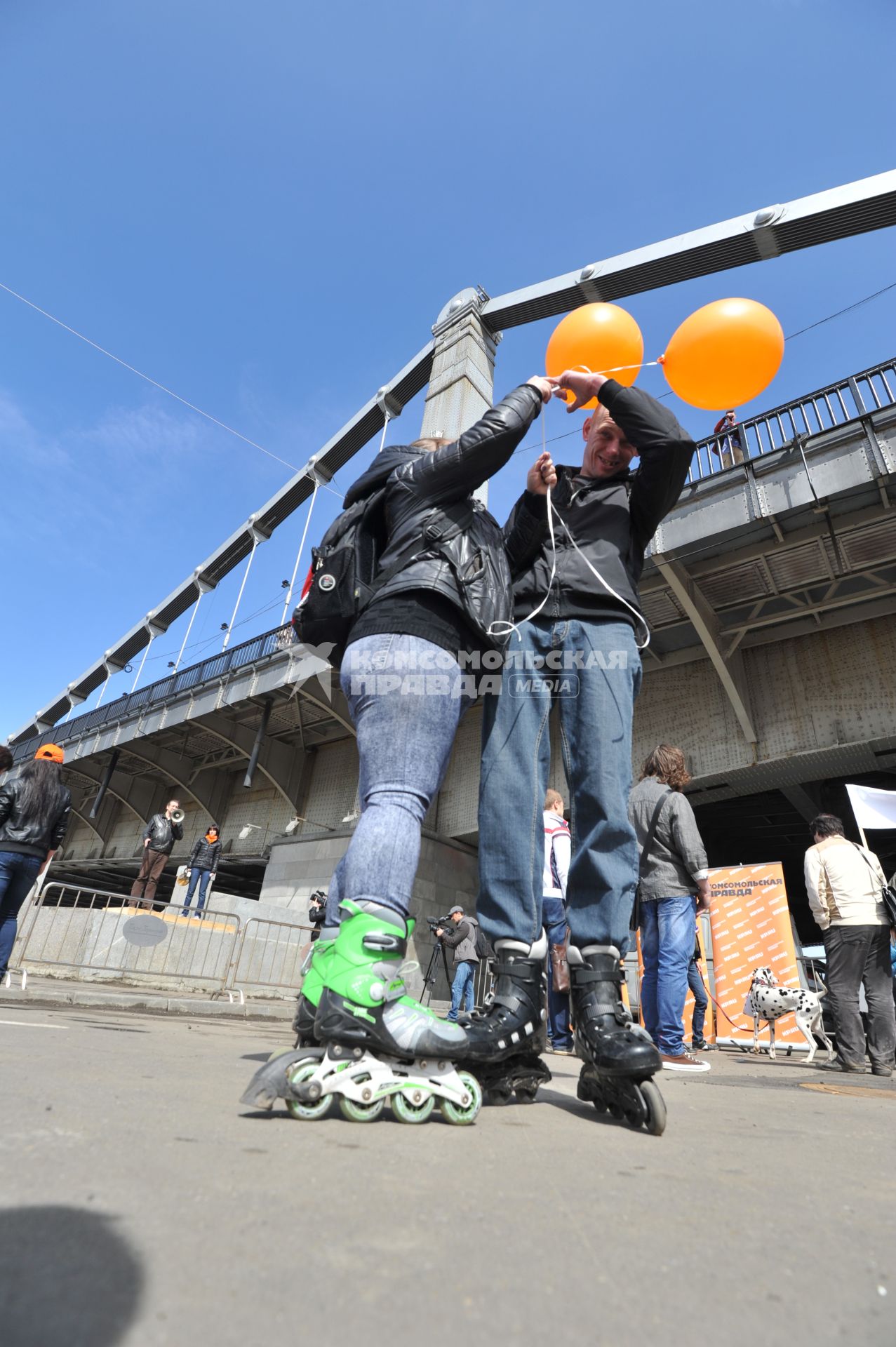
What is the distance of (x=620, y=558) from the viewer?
195 centimetres

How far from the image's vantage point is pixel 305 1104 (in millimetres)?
986

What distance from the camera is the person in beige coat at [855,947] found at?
12.7 feet

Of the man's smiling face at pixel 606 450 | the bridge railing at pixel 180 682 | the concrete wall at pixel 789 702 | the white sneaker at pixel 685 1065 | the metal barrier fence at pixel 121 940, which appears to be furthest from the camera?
the bridge railing at pixel 180 682

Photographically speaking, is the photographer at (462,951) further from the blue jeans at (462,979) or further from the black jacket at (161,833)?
the black jacket at (161,833)

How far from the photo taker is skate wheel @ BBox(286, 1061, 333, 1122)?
0.98m

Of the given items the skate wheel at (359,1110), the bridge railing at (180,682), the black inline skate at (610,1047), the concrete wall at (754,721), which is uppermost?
the bridge railing at (180,682)

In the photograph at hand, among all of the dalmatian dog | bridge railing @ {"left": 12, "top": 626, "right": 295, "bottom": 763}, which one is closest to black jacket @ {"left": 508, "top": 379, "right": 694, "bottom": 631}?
the dalmatian dog

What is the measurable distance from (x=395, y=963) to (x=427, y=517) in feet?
3.12

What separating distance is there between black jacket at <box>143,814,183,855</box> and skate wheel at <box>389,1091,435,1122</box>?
10.00 meters

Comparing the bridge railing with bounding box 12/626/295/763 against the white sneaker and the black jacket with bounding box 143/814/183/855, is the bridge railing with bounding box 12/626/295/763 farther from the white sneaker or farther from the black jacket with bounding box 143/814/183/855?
the white sneaker

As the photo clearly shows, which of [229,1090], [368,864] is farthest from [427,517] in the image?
[229,1090]

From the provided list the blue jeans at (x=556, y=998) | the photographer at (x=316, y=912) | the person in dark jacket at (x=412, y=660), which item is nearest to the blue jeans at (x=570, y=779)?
the person in dark jacket at (x=412, y=660)

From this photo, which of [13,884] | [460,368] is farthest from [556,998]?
[460,368]

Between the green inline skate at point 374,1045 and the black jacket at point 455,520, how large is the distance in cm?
68
